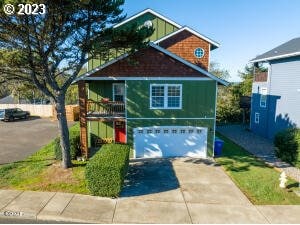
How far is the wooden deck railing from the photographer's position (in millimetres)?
16614

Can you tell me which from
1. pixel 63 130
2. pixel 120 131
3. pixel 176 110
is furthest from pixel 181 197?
pixel 120 131

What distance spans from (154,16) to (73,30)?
9.88m

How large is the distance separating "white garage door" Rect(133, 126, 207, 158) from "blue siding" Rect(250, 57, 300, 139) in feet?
28.5

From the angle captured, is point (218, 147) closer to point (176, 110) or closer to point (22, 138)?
point (176, 110)

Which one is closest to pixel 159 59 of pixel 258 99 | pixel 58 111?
pixel 58 111

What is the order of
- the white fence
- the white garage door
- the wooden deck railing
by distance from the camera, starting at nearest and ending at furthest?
1. the white garage door
2. the wooden deck railing
3. the white fence

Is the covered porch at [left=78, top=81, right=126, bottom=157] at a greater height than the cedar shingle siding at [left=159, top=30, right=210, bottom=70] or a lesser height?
lesser

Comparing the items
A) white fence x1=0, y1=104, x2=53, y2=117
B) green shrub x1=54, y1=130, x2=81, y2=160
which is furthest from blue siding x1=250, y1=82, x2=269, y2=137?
white fence x1=0, y1=104, x2=53, y2=117

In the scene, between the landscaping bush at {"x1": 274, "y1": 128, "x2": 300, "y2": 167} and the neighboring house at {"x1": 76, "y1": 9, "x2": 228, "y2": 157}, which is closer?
the landscaping bush at {"x1": 274, "y1": 128, "x2": 300, "y2": 167}

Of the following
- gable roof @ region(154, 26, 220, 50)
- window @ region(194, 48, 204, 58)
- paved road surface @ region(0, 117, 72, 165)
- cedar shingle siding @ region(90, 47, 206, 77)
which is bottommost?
paved road surface @ region(0, 117, 72, 165)

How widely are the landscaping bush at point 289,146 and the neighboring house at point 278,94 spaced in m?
3.76

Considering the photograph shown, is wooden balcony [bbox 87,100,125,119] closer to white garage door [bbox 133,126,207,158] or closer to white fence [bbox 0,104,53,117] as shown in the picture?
white garage door [bbox 133,126,207,158]

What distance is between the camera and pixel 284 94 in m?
20.6

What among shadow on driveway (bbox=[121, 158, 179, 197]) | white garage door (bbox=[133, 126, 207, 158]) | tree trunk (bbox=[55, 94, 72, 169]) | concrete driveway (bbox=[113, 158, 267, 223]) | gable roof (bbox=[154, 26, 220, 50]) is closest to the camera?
concrete driveway (bbox=[113, 158, 267, 223])
